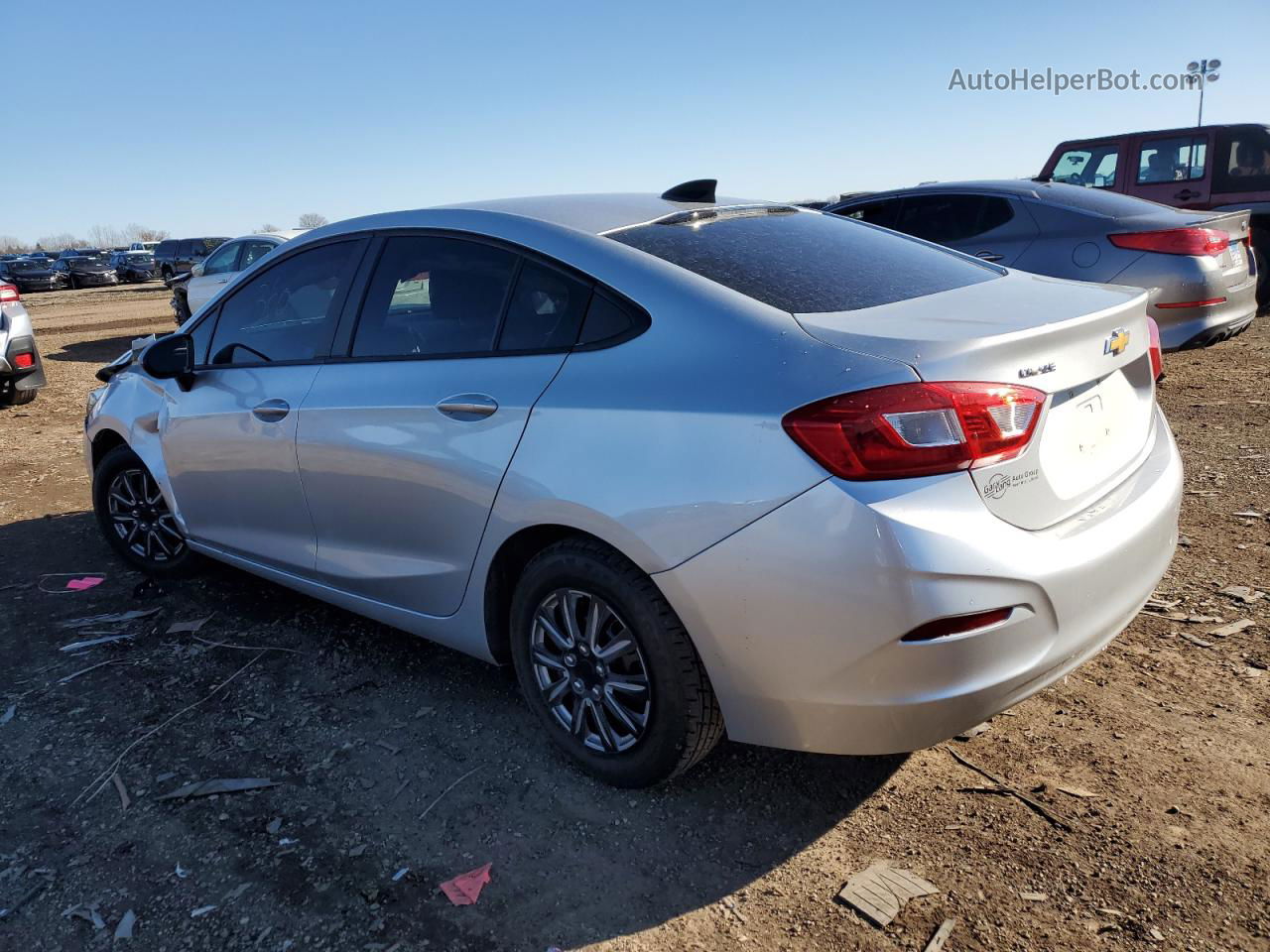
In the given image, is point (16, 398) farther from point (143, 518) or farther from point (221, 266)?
point (143, 518)

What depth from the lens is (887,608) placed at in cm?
215

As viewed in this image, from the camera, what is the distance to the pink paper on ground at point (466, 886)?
8.00 feet

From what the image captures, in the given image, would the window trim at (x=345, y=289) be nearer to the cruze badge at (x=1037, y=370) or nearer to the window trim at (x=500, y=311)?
the window trim at (x=500, y=311)

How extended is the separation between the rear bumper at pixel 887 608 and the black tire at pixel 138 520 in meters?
3.21

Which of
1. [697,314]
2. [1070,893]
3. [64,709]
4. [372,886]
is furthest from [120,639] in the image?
[1070,893]

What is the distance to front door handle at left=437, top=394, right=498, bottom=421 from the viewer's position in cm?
288

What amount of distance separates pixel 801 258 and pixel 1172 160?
1019 centimetres

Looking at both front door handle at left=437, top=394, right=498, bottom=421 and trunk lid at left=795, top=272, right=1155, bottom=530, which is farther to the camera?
front door handle at left=437, top=394, right=498, bottom=421

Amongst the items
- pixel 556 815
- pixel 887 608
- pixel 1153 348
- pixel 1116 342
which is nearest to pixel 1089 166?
pixel 1153 348

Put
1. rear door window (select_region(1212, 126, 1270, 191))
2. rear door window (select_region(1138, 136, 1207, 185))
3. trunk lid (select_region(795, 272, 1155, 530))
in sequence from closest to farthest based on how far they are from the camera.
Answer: trunk lid (select_region(795, 272, 1155, 530)) → rear door window (select_region(1212, 126, 1270, 191)) → rear door window (select_region(1138, 136, 1207, 185))

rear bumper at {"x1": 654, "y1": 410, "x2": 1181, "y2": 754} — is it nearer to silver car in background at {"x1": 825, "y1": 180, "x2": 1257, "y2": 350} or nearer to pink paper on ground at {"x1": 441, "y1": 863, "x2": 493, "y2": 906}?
pink paper on ground at {"x1": 441, "y1": 863, "x2": 493, "y2": 906}

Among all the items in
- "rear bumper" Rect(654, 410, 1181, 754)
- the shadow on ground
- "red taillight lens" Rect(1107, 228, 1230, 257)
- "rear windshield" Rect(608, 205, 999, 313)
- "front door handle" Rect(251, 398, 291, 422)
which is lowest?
the shadow on ground

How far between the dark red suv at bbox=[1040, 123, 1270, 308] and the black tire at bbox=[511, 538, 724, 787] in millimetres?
10560

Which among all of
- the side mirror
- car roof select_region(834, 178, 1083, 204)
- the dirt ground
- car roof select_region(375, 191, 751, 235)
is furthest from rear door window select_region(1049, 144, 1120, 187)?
the side mirror
